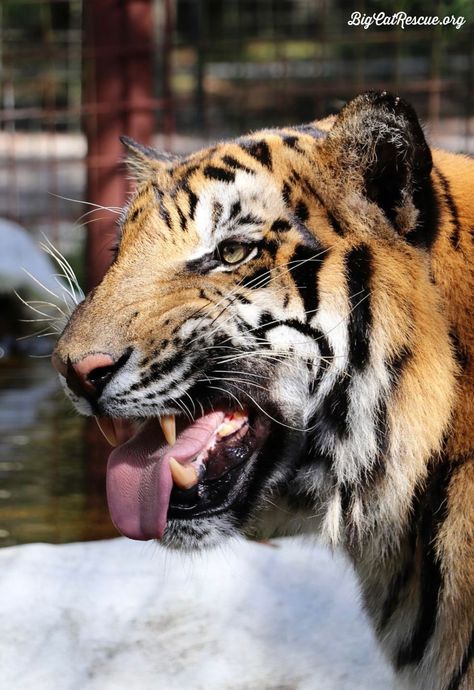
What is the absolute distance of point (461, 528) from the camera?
1433 millimetres

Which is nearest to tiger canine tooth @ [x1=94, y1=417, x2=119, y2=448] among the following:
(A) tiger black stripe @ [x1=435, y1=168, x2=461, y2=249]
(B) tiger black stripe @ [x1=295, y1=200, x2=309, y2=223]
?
(B) tiger black stripe @ [x1=295, y1=200, x2=309, y2=223]

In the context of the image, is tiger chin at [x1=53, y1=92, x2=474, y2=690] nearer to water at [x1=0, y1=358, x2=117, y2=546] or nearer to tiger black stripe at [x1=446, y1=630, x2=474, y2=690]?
tiger black stripe at [x1=446, y1=630, x2=474, y2=690]

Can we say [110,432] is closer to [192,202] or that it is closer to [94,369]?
[94,369]

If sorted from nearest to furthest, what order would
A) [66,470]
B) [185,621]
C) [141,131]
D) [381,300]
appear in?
1. [381,300]
2. [185,621]
3. [66,470]
4. [141,131]

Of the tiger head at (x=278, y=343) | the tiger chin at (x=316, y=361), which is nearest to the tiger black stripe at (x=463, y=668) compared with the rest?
the tiger chin at (x=316, y=361)

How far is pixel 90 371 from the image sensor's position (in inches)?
56.1

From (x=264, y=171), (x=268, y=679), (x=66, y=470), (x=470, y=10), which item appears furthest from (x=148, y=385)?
(x=66, y=470)

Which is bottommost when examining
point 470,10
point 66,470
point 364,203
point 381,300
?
point 66,470

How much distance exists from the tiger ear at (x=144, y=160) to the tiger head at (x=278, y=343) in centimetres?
21

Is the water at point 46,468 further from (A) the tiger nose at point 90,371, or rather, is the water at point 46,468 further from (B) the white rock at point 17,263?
(A) the tiger nose at point 90,371

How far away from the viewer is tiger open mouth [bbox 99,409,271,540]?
1475 millimetres

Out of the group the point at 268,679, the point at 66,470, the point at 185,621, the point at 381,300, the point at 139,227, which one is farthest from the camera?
the point at 66,470

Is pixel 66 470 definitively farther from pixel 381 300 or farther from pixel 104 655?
pixel 381 300

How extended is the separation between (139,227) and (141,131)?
3185 mm
